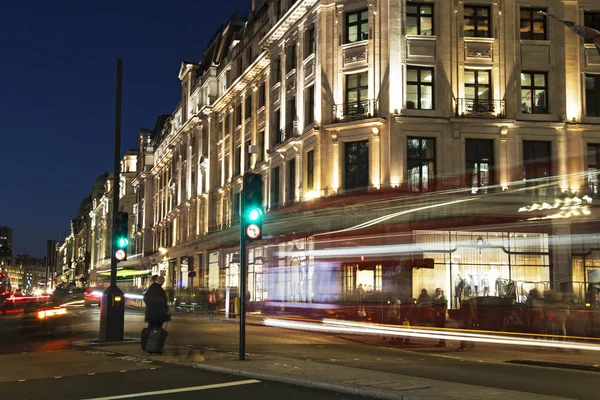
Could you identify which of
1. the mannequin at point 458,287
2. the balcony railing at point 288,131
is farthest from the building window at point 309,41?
the mannequin at point 458,287

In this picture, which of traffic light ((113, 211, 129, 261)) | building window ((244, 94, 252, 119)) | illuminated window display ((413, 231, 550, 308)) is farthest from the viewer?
building window ((244, 94, 252, 119))

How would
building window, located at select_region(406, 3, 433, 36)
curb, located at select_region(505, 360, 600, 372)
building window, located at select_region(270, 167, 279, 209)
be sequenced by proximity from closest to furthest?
curb, located at select_region(505, 360, 600, 372)
building window, located at select_region(406, 3, 433, 36)
building window, located at select_region(270, 167, 279, 209)

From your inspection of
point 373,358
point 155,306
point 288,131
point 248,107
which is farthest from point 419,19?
point 155,306

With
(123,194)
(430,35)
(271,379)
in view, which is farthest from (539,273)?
(123,194)

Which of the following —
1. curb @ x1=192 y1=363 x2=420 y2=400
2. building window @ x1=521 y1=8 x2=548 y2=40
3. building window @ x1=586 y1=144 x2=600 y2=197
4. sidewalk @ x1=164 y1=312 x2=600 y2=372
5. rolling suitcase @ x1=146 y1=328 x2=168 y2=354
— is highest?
building window @ x1=521 y1=8 x2=548 y2=40

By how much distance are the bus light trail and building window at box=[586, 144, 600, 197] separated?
1440cm

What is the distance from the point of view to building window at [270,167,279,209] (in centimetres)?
4066

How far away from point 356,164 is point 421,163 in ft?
9.77

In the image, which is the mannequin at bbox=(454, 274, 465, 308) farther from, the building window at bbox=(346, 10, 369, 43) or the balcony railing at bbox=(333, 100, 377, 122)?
the building window at bbox=(346, 10, 369, 43)

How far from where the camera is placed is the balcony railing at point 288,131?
122ft

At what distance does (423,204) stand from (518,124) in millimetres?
6098

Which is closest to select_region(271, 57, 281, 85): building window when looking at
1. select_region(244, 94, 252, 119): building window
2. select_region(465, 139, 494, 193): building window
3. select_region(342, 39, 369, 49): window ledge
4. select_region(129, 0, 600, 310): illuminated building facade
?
select_region(129, 0, 600, 310): illuminated building facade

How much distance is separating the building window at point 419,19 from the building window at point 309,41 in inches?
204

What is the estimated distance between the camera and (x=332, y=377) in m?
11.3
